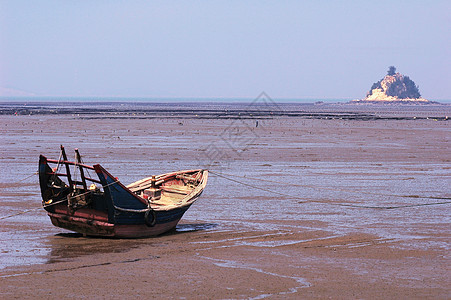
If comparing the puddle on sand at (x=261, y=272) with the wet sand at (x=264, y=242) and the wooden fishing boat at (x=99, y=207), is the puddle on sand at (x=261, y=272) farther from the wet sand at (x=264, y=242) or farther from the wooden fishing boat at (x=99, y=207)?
the wooden fishing boat at (x=99, y=207)

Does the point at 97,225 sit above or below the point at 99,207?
below

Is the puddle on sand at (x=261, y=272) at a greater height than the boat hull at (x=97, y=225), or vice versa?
the boat hull at (x=97, y=225)

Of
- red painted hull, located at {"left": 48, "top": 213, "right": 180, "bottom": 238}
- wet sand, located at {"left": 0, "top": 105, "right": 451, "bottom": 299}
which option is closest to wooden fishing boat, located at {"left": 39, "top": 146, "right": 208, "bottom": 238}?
red painted hull, located at {"left": 48, "top": 213, "right": 180, "bottom": 238}

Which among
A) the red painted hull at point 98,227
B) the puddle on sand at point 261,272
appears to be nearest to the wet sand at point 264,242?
the puddle on sand at point 261,272

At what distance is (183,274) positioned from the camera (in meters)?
11.7

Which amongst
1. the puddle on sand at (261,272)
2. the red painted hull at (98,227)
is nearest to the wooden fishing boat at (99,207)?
the red painted hull at (98,227)

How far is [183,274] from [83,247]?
2.98m

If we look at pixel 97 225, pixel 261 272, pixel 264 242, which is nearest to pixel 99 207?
pixel 97 225

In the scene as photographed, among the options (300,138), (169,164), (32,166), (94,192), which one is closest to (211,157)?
(169,164)

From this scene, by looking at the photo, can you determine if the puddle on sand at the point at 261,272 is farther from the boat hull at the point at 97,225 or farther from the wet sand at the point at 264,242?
the boat hull at the point at 97,225

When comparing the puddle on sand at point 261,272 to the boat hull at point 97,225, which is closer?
the puddle on sand at point 261,272

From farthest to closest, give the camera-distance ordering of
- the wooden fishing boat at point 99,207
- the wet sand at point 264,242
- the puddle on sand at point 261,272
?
the wooden fishing boat at point 99,207 < the wet sand at point 264,242 < the puddle on sand at point 261,272

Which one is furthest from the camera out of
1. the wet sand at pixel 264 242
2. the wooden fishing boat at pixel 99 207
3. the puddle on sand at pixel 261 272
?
the wooden fishing boat at pixel 99 207

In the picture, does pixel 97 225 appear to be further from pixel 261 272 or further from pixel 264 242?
pixel 261 272
